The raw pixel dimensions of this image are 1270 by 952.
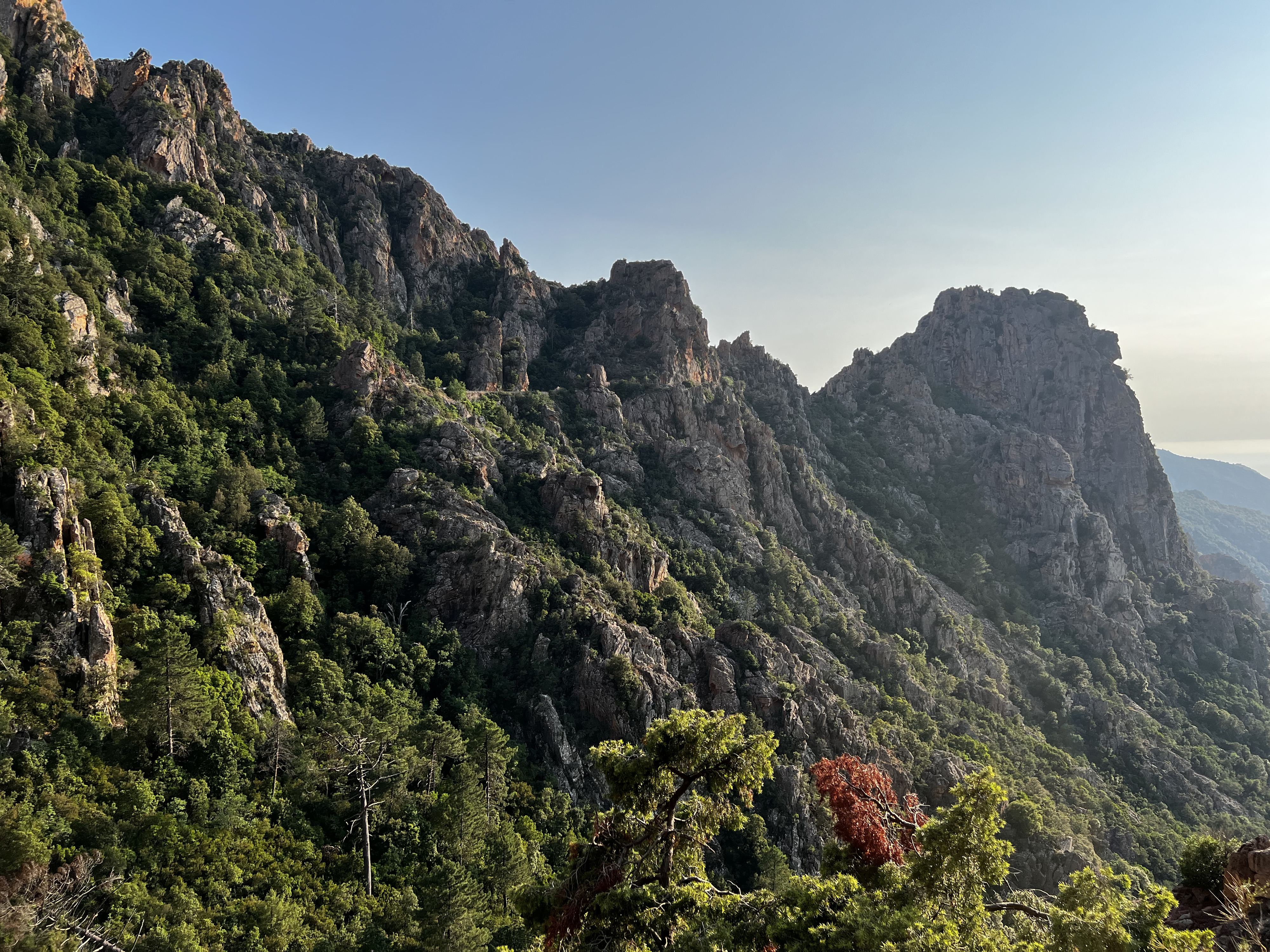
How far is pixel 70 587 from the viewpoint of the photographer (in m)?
32.0

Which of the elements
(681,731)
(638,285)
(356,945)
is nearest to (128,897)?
(356,945)

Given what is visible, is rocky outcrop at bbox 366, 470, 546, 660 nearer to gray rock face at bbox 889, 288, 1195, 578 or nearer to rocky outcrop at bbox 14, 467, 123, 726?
rocky outcrop at bbox 14, 467, 123, 726

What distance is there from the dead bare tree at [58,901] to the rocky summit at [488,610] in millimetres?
205

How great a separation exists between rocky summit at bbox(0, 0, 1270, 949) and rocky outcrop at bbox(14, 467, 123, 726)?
0.61 feet

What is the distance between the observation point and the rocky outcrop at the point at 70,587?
30.5 m

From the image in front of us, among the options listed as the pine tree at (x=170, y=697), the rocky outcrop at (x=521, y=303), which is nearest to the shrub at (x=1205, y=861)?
the pine tree at (x=170, y=697)

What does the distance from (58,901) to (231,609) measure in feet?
65.6

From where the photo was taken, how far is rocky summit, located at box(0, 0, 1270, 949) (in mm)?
21812

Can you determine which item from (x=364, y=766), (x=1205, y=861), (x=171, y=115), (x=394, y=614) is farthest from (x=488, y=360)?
(x=1205, y=861)

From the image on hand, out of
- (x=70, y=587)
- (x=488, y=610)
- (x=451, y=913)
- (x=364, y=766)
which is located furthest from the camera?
(x=488, y=610)

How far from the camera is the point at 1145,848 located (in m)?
72.2

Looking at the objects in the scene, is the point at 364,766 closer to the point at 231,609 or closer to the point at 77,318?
the point at 231,609

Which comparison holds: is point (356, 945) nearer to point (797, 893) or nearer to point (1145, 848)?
point (797, 893)

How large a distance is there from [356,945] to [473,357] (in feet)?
290
